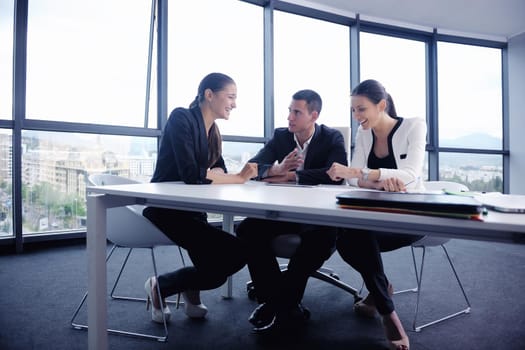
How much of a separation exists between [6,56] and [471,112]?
5456 millimetres

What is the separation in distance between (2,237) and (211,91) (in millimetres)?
2397

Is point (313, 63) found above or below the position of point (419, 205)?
above

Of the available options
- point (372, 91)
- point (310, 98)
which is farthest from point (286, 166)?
point (372, 91)

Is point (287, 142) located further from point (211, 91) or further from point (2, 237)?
point (2, 237)

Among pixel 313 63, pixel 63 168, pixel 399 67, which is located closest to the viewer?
pixel 63 168

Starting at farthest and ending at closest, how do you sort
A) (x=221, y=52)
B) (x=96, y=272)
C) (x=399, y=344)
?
(x=221, y=52), (x=399, y=344), (x=96, y=272)

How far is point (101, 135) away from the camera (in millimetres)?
3521

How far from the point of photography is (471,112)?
16.9ft

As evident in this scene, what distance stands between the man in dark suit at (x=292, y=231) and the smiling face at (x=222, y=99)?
0.40 metres

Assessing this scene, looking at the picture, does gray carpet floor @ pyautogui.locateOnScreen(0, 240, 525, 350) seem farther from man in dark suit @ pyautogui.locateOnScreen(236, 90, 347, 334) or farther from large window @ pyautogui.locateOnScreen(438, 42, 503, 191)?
large window @ pyautogui.locateOnScreen(438, 42, 503, 191)

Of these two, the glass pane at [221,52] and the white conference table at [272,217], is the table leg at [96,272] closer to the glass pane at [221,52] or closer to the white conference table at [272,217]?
the white conference table at [272,217]

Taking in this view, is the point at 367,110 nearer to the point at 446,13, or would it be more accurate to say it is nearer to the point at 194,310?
the point at 194,310

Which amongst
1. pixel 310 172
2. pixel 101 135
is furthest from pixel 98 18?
pixel 310 172

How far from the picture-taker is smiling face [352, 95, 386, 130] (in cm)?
196
